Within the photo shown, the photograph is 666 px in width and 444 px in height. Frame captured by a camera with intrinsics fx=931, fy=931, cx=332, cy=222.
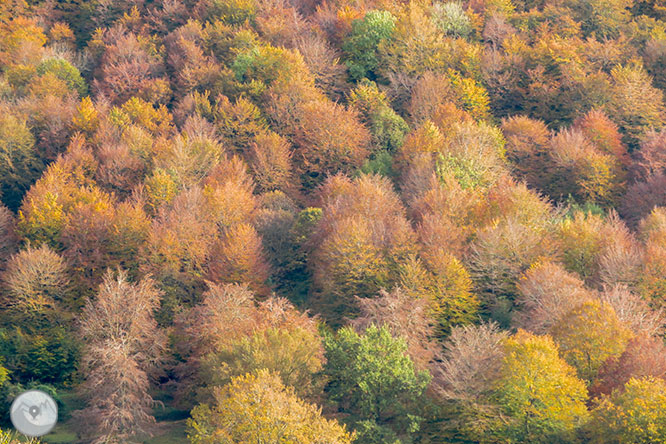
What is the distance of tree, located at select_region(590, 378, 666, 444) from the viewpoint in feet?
176

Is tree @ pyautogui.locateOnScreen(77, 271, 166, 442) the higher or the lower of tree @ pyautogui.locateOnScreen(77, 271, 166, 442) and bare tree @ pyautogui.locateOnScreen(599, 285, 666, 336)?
the lower

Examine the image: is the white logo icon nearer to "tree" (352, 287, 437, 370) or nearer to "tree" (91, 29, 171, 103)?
"tree" (352, 287, 437, 370)

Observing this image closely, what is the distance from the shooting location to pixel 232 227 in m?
88.5

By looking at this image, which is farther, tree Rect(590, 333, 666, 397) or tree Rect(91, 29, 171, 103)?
tree Rect(91, 29, 171, 103)

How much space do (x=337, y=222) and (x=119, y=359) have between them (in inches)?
960

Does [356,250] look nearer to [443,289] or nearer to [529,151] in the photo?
[443,289]

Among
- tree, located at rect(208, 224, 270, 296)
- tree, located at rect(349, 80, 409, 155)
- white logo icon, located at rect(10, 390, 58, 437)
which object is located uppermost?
tree, located at rect(349, 80, 409, 155)

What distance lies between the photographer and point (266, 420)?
177 ft

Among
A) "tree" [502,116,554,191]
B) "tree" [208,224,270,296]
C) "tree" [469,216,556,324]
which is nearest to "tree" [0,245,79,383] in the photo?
"tree" [208,224,270,296]

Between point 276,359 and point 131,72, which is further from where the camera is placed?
point 131,72

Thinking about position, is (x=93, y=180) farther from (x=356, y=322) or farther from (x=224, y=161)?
(x=356, y=322)

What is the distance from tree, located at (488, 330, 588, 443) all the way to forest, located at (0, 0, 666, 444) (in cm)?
15

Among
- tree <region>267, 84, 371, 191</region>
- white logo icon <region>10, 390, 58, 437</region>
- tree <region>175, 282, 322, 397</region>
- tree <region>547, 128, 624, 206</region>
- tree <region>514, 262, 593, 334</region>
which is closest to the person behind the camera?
tree <region>175, 282, 322, 397</region>

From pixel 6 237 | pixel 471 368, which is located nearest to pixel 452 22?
pixel 6 237
